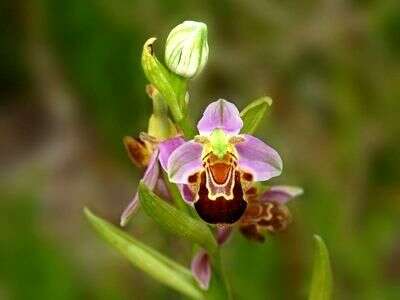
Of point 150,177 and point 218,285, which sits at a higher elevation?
point 150,177

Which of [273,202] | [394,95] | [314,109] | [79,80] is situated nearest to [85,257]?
[79,80]

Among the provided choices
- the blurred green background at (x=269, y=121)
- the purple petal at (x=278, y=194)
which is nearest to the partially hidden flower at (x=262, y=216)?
the purple petal at (x=278, y=194)

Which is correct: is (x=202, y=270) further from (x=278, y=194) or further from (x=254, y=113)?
(x=254, y=113)

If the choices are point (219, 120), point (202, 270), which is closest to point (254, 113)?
point (219, 120)

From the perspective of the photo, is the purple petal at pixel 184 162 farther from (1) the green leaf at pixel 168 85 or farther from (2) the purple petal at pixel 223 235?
(2) the purple petal at pixel 223 235

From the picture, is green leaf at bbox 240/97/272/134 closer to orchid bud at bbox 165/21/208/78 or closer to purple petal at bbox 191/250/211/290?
orchid bud at bbox 165/21/208/78

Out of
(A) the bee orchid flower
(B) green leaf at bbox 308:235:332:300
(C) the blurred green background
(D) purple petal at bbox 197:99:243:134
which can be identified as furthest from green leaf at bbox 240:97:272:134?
(C) the blurred green background
